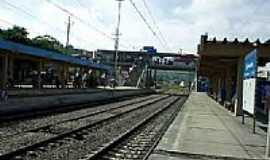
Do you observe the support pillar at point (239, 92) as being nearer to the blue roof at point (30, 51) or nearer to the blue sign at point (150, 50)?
the blue roof at point (30, 51)

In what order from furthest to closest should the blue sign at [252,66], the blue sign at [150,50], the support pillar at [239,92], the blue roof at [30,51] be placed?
1. the blue sign at [150,50]
2. the blue roof at [30,51]
3. the support pillar at [239,92]
4. the blue sign at [252,66]

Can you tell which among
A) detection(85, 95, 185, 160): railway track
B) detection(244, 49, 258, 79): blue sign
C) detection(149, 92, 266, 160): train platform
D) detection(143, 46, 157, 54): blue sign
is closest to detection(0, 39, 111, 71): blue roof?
detection(85, 95, 185, 160): railway track

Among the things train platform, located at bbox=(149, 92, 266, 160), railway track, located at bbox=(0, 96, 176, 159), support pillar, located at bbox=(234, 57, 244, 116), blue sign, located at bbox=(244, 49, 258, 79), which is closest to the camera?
railway track, located at bbox=(0, 96, 176, 159)

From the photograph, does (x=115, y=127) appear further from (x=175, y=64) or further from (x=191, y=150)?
(x=175, y=64)

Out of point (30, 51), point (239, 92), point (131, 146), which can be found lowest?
point (131, 146)

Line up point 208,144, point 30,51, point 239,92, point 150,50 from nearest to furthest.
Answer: point 208,144 < point 239,92 < point 30,51 < point 150,50

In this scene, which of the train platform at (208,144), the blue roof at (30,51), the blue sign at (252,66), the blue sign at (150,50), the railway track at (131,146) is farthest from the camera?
the blue sign at (150,50)

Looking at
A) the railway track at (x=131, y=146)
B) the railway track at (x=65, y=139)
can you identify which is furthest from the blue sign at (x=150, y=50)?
the railway track at (x=131, y=146)

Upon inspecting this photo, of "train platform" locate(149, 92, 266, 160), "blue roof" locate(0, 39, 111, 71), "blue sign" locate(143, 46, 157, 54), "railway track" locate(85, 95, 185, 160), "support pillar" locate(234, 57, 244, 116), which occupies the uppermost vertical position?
"blue sign" locate(143, 46, 157, 54)

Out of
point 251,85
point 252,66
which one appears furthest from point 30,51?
point 251,85

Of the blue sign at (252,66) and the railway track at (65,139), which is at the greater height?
the blue sign at (252,66)

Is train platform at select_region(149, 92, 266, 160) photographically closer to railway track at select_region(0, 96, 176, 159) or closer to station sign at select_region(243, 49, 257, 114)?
station sign at select_region(243, 49, 257, 114)

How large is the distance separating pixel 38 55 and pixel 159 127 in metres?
23.4

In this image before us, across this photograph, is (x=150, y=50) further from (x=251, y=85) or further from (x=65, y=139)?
(x=65, y=139)
